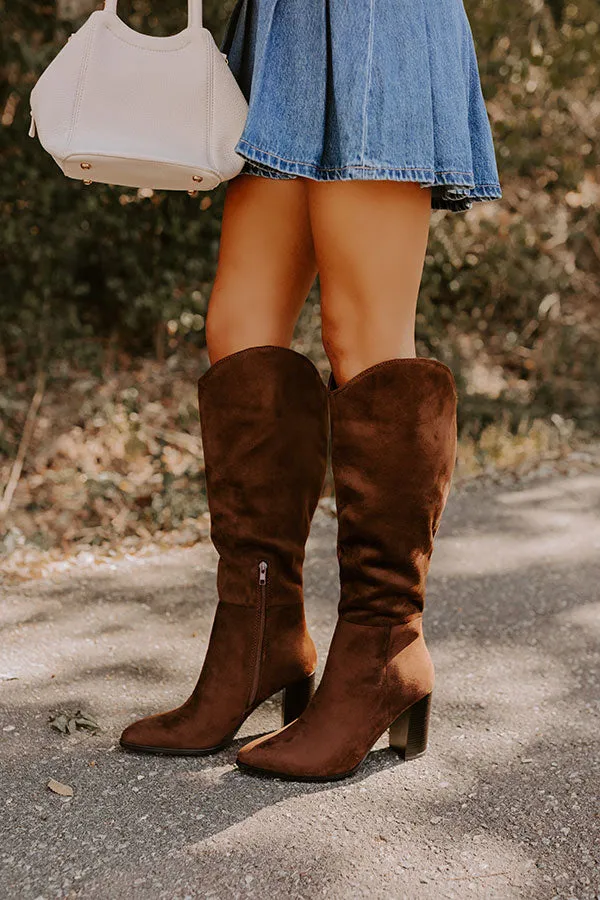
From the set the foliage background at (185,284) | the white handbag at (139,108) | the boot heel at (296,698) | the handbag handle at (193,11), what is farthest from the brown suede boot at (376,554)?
the foliage background at (185,284)

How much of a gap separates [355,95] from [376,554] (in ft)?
2.33

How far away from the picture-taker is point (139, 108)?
1.43 metres

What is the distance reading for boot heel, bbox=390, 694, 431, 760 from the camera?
1.66 m

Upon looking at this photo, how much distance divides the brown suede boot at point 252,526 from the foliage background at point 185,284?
1605 mm

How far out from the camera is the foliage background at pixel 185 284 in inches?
159

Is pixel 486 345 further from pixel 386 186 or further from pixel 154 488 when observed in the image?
pixel 386 186

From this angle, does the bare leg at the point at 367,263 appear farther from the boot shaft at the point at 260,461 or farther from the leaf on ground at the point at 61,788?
the leaf on ground at the point at 61,788

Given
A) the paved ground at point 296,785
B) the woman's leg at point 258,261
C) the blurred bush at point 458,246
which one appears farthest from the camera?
the blurred bush at point 458,246

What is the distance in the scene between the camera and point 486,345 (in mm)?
5812

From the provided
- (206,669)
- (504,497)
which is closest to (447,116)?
(206,669)

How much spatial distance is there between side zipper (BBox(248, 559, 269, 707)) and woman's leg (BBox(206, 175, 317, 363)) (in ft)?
1.23

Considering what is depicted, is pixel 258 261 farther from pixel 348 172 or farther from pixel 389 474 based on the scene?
pixel 389 474

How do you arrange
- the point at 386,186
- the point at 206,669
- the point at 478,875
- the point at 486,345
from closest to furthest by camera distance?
1. the point at 478,875
2. the point at 386,186
3. the point at 206,669
4. the point at 486,345

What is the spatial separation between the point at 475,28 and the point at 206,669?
12.9ft
